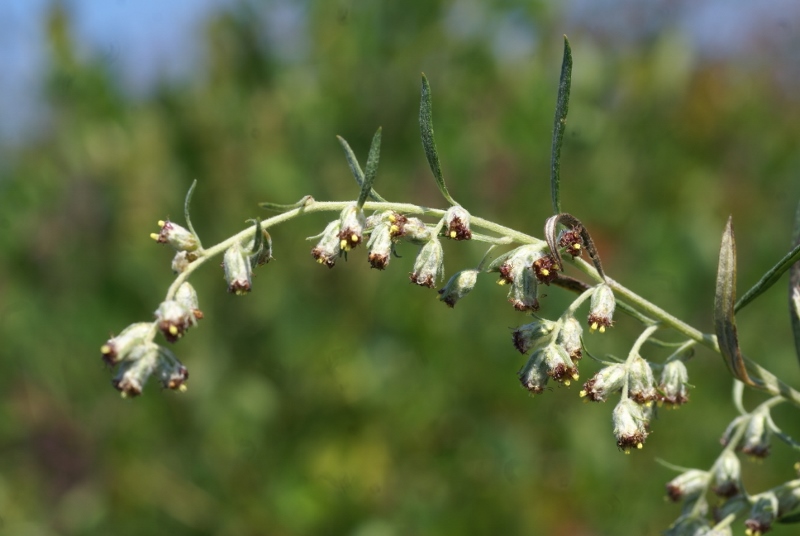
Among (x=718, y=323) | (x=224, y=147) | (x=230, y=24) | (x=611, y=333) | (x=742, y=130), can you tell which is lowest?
(x=718, y=323)

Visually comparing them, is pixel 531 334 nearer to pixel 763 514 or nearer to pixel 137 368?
pixel 763 514

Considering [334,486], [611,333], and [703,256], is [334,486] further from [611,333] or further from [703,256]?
[703,256]

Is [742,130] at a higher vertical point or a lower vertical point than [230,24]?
lower

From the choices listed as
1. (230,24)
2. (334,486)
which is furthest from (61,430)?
(230,24)

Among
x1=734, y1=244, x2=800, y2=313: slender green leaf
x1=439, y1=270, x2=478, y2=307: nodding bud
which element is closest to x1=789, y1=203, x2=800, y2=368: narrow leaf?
x1=734, y1=244, x2=800, y2=313: slender green leaf

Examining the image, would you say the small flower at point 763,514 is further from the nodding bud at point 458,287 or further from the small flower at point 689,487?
the nodding bud at point 458,287

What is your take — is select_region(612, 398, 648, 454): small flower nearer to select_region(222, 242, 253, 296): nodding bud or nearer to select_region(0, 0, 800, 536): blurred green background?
select_region(222, 242, 253, 296): nodding bud

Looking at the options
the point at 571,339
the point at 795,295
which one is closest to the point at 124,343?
the point at 571,339

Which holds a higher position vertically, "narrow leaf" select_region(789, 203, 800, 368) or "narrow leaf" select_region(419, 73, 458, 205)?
"narrow leaf" select_region(419, 73, 458, 205)
